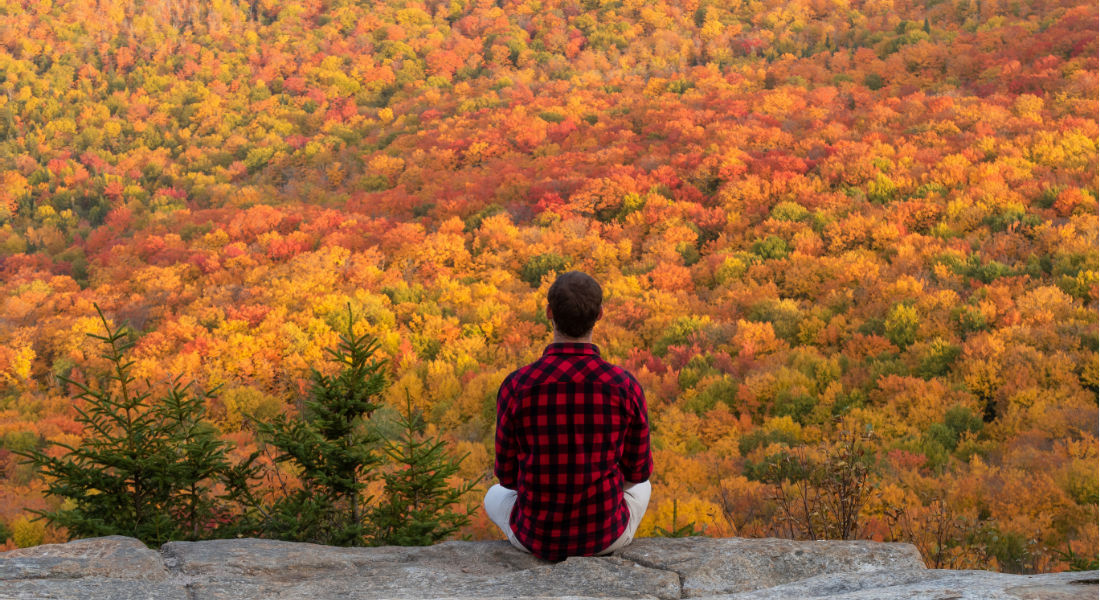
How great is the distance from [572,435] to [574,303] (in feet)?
1.54

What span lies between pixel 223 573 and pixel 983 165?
1469 centimetres

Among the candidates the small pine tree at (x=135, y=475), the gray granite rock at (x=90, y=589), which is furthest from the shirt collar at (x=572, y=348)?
the small pine tree at (x=135, y=475)

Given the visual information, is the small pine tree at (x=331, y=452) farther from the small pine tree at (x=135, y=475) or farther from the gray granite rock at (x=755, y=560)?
the gray granite rock at (x=755, y=560)

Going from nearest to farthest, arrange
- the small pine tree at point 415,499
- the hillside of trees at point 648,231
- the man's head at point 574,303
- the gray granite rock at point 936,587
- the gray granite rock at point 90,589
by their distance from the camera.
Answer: the gray granite rock at point 936,587, the gray granite rock at point 90,589, the man's head at point 574,303, the small pine tree at point 415,499, the hillside of trees at point 648,231

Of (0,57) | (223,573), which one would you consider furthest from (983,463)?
(0,57)

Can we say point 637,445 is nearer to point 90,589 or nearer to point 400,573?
point 400,573

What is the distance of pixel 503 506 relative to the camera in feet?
9.68

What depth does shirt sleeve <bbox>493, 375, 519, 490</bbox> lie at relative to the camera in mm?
2645

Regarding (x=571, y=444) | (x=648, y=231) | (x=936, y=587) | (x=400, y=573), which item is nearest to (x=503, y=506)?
(x=400, y=573)

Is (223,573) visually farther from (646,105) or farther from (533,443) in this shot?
(646,105)

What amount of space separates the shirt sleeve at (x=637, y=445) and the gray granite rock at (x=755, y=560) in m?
0.32

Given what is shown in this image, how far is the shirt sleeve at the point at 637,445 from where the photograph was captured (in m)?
2.61

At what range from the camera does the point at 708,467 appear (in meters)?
6.80

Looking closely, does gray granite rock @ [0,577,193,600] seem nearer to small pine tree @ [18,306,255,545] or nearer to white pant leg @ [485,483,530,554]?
small pine tree @ [18,306,255,545]
